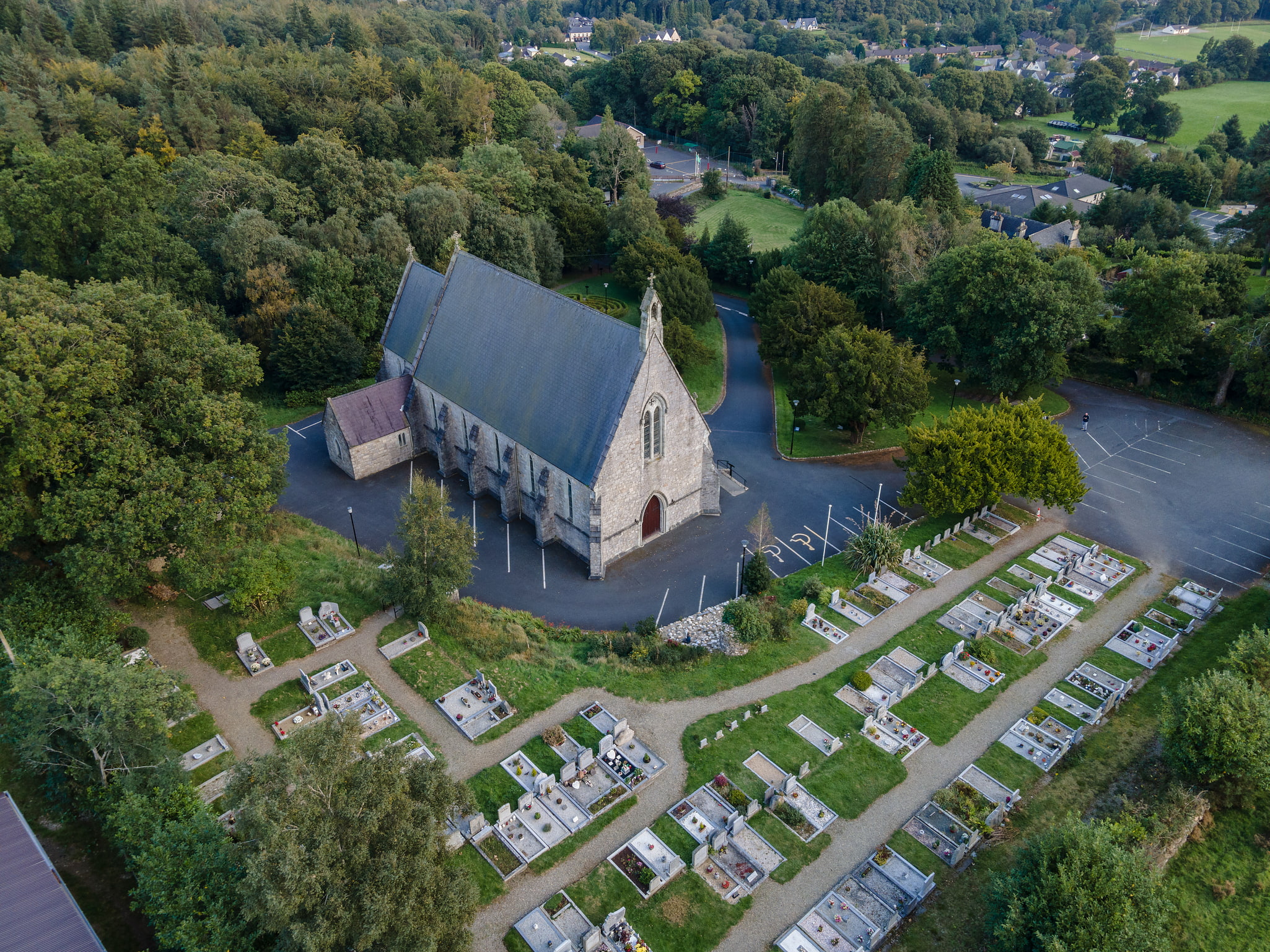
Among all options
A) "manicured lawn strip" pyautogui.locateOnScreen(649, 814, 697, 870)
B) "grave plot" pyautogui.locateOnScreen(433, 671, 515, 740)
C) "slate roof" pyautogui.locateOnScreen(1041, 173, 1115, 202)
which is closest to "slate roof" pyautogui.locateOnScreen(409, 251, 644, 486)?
"grave plot" pyautogui.locateOnScreen(433, 671, 515, 740)

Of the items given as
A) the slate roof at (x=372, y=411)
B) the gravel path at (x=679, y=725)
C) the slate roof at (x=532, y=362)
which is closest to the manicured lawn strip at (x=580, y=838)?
the gravel path at (x=679, y=725)

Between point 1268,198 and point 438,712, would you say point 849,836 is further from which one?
point 1268,198

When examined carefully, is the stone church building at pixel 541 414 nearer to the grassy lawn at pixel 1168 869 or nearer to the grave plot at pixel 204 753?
the grave plot at pixel 204 753

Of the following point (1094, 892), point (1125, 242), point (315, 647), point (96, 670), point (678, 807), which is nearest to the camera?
point (1094, 892)

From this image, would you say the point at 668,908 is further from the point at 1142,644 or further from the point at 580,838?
the point at 1142,644

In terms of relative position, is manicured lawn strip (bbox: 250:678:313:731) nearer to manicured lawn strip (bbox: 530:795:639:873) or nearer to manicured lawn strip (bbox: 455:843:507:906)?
manicured lawn strip (bbox: 455:843:507:906)

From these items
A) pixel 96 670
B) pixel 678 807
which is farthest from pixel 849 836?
pixel 96 670
